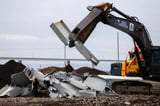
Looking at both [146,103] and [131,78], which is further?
[131,78]

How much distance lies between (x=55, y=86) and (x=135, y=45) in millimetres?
5878

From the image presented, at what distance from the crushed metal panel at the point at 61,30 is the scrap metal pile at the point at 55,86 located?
5.23 ft

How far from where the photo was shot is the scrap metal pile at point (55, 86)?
64.2 ft

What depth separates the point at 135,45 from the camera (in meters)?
24.2

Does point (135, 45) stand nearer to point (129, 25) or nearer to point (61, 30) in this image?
point (129, 25)

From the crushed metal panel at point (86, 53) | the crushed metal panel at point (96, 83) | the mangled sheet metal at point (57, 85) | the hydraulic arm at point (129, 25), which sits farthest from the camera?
the hydraulic arm at point (129, 25)

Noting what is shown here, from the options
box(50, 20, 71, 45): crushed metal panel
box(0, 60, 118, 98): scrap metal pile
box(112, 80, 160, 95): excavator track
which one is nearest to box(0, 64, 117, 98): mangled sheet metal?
box(0, 60, 118, 98): scrap metal pile

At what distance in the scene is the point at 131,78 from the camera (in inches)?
914

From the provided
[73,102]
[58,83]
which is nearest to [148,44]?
[58,83]

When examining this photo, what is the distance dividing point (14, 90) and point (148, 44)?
277 inches

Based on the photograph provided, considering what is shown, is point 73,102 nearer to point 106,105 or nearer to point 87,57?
point 106,105

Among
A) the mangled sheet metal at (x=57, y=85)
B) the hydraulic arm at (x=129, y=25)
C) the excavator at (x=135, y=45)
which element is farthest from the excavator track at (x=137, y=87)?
the mangled sheet metal at (x=57, y=85)

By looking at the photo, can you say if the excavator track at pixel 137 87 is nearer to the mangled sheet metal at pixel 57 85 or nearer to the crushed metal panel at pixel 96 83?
the mangled sheet metal at pixel 57 85

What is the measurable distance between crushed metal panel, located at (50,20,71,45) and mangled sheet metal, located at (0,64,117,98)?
5.36 ft
